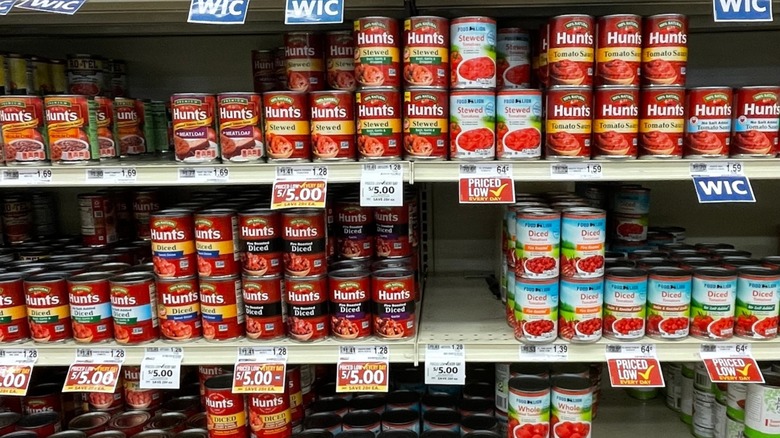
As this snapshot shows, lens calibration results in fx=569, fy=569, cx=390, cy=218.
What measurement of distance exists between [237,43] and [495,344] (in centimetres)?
151

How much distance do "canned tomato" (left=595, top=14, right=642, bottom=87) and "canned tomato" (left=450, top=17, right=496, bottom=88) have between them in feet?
0.88

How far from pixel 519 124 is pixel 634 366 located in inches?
27.1

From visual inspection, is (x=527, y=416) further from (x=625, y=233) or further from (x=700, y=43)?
(x=700, y=43)

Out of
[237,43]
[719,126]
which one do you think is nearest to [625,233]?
[719,126]

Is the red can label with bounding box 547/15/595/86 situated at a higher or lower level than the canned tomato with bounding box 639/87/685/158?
higher

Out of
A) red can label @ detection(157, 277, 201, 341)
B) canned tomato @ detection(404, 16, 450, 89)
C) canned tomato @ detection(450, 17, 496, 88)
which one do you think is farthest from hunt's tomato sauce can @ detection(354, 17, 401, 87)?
red can label @ detection(157, 277, 201, 341)

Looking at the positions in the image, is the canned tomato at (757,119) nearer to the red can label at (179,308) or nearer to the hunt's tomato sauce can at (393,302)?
the hunt's tomato sauce can at (393,302)

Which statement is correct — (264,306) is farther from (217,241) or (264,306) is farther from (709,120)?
(709,120)

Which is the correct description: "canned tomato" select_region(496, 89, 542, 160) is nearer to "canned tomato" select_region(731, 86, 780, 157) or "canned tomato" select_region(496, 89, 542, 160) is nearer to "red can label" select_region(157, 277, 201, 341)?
"canned tomato" select_region(731, 86, 780, 157)

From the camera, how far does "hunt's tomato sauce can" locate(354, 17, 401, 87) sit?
144cm

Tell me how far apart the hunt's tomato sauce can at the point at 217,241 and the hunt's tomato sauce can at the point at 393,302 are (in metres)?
0.39

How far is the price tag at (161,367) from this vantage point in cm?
151

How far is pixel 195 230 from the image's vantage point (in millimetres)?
1534

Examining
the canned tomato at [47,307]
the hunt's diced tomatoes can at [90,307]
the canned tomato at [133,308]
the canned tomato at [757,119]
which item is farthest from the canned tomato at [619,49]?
the canned tomato at [47,307]
